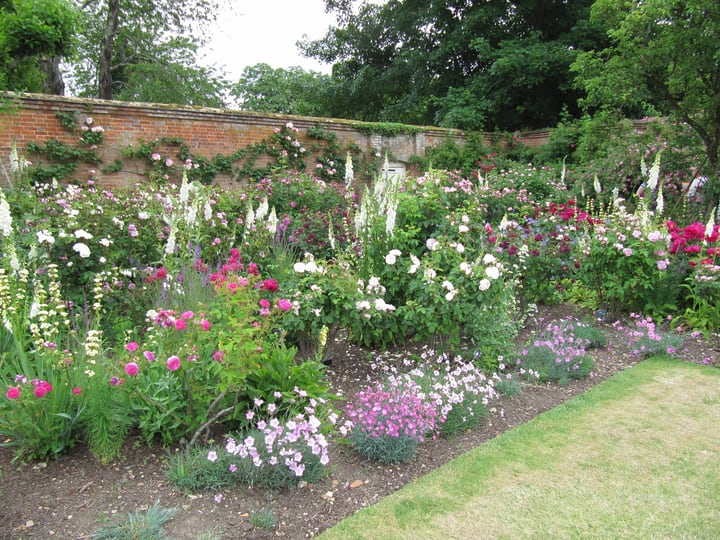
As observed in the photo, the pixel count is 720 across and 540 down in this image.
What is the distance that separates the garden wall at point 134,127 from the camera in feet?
25.2

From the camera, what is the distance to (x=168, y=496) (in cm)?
230

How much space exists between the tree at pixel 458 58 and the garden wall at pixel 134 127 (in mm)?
5848

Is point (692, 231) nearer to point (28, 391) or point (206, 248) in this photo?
point (206, 248)

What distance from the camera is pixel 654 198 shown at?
25.4ft

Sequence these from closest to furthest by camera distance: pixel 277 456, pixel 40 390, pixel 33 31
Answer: pixel 40 390, pixel 277 456, pixel 33 31

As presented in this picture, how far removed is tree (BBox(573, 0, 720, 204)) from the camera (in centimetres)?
683

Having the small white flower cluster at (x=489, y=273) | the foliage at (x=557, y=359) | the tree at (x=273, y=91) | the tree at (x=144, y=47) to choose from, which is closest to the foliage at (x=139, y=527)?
the small white flower cluster at (x=489, y=273)

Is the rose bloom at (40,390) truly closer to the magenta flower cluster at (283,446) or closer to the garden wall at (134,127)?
the magenta flower cluster at (283,446)

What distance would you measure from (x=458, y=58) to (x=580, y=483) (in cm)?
1710

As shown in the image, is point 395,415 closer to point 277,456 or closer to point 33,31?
point 277,456

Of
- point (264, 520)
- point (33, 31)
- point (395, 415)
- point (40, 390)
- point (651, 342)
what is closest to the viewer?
point (264, 520)

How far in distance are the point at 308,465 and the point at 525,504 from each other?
1072 mm

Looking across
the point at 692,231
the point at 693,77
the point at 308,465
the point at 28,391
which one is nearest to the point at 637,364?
the point at 692,231

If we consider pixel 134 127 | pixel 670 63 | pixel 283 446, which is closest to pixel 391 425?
pixel 283 446
